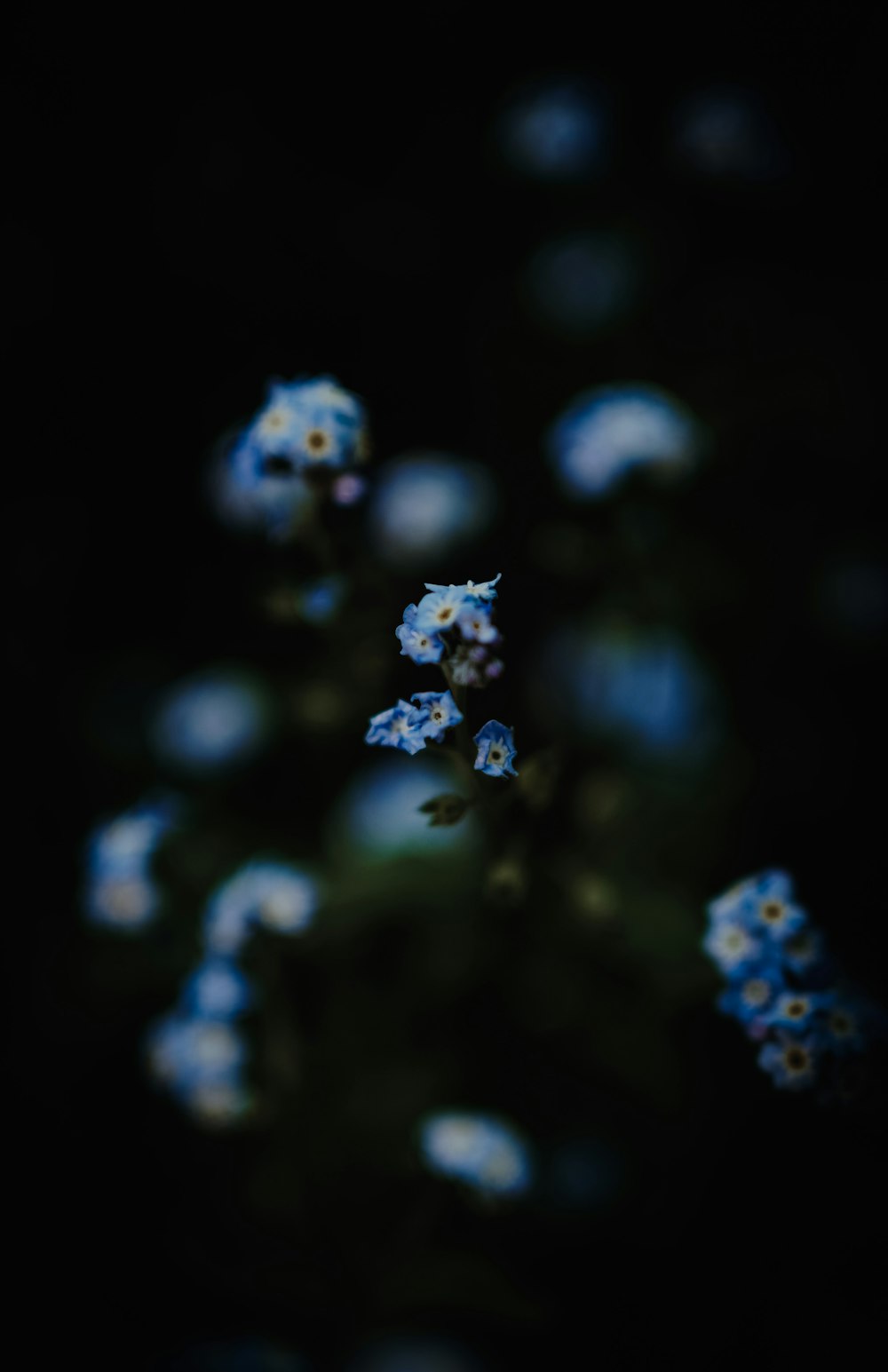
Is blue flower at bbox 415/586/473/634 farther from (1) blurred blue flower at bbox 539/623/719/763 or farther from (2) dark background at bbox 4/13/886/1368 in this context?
(1) blurred blue flower at bbox 539/623/719/763

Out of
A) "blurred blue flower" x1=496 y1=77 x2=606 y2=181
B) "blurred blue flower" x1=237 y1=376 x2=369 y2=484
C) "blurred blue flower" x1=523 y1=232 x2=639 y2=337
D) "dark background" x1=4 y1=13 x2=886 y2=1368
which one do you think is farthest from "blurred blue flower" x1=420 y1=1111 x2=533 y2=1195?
"blurred blue flower" x1=496 y1=77 x2=606 y2=181

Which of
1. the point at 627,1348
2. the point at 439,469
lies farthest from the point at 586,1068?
the point at 439,469

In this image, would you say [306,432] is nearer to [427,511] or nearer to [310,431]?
[310,431]

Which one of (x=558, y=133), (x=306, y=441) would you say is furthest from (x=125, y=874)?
(x=558, y=133)

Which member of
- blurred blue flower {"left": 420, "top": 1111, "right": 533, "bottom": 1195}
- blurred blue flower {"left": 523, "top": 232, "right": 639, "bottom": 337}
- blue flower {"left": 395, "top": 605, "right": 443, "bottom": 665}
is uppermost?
blurred blue flower {"left": 523, "top": 232, "right": 639, "bottom": 337}

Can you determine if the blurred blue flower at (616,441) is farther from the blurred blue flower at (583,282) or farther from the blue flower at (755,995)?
the blue flower at (755,995)

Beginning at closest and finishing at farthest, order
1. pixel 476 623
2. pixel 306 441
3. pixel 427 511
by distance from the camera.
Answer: pixel 476 623 < pixel 306 441 < pixel 427 511
